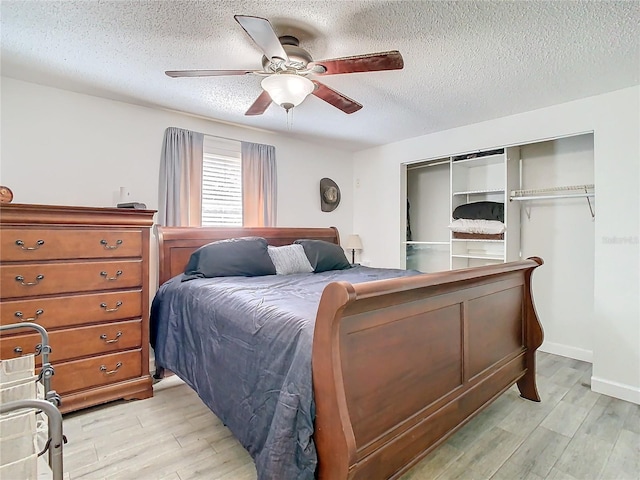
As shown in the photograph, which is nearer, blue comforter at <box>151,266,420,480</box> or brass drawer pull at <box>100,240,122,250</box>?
blue comforter at <box>151,266,420,480</box>

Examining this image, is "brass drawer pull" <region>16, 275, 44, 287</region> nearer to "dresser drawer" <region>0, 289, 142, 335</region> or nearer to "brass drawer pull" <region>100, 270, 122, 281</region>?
"dresser drawer" <region>0, 289, 142, 335</region>

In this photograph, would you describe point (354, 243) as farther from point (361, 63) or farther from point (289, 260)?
point (361, 63)

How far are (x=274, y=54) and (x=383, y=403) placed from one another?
180cm

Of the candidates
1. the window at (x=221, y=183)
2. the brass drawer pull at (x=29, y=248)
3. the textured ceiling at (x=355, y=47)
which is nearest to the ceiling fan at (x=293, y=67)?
the textured ceiling at (x=355, y=47)

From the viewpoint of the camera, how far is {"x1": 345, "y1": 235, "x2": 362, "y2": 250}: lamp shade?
471 centimetres

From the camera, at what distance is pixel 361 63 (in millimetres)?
1814

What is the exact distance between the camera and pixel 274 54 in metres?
1.78

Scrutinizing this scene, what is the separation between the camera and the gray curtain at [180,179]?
3248mm

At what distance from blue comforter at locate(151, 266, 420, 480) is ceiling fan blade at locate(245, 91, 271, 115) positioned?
1332mm

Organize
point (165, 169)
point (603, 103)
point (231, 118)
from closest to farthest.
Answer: point (603, 103) < point (165, 169) < point (231, 118)

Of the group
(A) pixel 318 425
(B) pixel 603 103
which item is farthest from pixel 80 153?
(B) pixel 603 103

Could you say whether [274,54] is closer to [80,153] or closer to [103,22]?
[103,22]

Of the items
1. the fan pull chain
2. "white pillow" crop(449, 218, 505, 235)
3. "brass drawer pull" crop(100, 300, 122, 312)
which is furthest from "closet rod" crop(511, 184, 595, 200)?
"brass drawer pull" crop(100, 300, 122, 312)

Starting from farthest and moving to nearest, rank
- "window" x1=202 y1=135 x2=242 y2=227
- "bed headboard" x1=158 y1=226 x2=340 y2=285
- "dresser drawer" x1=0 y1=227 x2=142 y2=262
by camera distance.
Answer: "window" x1=202 y1=135 x2=242 y2=227 < "bed headboard" x1=158 y1=226 x2=340 y2=285 < "dresser drawer" x1=0 y1=227 x2=142 y2=262
